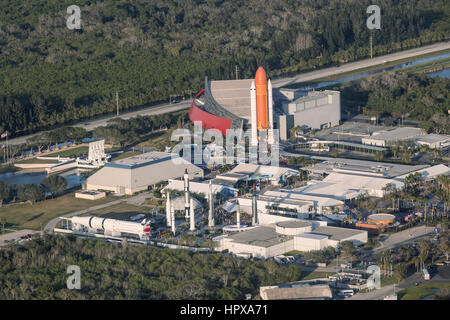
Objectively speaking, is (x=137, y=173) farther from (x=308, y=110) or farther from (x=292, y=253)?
(x=308, y=110)

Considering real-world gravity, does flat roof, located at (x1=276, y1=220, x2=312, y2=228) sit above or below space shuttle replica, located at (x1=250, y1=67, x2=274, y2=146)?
below

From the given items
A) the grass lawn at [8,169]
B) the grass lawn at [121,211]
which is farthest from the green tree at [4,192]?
the grass lawn at [8,169]

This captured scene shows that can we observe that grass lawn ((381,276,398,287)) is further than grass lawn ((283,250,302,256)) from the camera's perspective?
No

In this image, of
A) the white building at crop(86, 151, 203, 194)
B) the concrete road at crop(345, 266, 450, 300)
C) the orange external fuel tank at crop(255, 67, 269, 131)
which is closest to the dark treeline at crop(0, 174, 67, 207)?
the white building at crop(86, 151, 203, 194)

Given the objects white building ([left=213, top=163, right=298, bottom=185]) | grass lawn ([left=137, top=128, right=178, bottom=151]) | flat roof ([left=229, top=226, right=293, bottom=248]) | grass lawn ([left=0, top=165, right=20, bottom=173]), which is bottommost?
flat roof ([left=229, top=226, right=293, bottom=248])

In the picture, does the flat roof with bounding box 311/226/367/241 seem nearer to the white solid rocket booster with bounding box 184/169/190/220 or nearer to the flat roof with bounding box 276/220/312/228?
the flat roof with bounding box 276/220/312/228

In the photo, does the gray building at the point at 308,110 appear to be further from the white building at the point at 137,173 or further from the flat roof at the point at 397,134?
the white building at the point at 137,173
